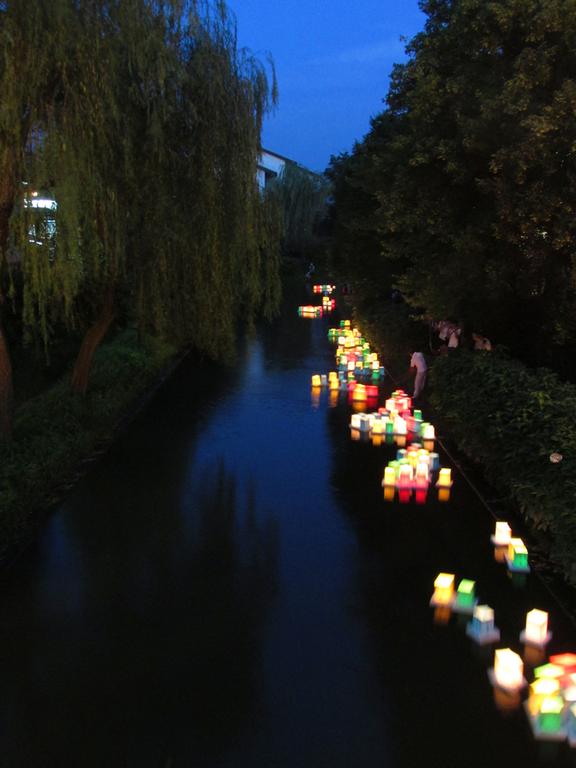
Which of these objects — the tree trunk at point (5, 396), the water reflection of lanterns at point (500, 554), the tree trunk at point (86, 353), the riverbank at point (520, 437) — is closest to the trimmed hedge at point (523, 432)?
the riverbank at point (520, 437)

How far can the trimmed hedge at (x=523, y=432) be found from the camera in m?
6.07

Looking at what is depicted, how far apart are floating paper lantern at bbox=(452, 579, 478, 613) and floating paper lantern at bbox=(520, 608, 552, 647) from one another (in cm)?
53

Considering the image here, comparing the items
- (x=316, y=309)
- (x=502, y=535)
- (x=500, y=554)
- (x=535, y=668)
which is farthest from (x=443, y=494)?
(x=316, y=309)

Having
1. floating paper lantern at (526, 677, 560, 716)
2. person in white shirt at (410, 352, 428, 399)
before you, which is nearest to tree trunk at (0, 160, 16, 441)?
floating paper lantern at (526, 677, 560, 716)

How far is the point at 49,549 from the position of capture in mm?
6793

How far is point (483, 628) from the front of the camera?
16.8 feet

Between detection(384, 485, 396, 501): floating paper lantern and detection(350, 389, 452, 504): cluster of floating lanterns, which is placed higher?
detection(350, 389, 452, 504): cluster of floating lanterns

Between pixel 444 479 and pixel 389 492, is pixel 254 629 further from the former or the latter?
pixel 444 479

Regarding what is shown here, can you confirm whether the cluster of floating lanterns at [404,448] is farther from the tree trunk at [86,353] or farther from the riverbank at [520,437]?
the tree trunk at [86,353]

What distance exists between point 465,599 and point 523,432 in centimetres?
251

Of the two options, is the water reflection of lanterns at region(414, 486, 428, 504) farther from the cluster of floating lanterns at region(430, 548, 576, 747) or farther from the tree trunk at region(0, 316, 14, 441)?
the tree trunk at region(0, 316, 14, 441)

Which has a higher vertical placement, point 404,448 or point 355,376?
point 355,376

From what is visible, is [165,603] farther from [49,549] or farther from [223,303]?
[223,303]

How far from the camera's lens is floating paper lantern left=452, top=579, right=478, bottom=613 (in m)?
5.52
